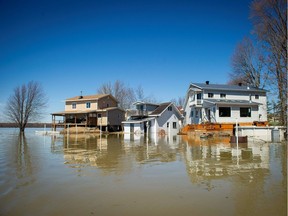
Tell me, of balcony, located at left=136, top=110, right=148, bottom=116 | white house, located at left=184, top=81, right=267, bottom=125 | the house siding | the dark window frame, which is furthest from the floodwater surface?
balcony, located at left=136, top=110, right=148, bottom=116

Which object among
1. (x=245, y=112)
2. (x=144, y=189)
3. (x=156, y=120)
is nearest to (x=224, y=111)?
(x=245, y=112)

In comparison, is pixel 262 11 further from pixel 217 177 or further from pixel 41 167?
pixel 41 167

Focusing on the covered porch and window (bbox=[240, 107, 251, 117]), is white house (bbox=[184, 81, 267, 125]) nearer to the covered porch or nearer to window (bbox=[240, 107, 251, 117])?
window (bbox=[240, 107, 251, 117])

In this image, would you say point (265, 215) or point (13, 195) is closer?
point (265, 215)

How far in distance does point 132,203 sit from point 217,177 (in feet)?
12.0

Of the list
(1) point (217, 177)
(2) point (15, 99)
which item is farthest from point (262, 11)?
(2) point (15, 99)

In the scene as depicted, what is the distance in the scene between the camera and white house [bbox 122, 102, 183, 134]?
3681 centimetres

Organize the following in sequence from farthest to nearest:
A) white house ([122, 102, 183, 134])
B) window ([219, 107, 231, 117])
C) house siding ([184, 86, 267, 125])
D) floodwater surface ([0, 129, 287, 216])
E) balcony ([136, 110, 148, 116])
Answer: balcony ([136, 110, 148, 116]) → white house ([122, 102, 183, 134]) → house siding ([184, 86, 267, 125]) → window ([219, 107, 231, 117]) → floodwater surface ([0, 129, 287, 216])

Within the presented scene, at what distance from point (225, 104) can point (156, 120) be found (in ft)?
36.9

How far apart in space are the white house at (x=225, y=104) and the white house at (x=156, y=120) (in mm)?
2881

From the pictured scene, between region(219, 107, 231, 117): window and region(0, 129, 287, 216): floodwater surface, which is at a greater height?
region(219, 107, 231, 117): window

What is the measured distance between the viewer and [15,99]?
52750 millimetres

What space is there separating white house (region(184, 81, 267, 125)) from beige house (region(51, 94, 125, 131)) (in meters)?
14.7

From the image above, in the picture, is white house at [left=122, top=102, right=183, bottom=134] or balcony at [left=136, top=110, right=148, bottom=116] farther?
balcony at [left=136, top=110, right=148, bottom=116]
